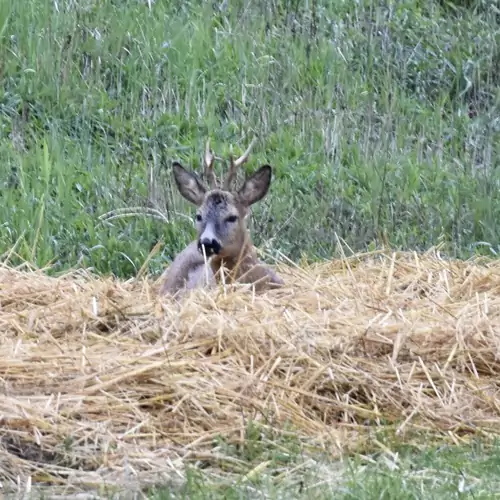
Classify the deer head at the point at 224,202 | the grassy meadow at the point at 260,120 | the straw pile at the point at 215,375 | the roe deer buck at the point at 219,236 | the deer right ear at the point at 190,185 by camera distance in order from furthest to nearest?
1. the grassy meadow at the point at 260,120
2. the deer right ear at the point at 190,185
3. the deer head at the point at 224,202
4. the roe deer buck at the point at 219,236
5. the straw pile at the point at 215,375

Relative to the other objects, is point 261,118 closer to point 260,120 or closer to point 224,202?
point 260,120

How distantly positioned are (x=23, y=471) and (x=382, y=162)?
22.2 feet

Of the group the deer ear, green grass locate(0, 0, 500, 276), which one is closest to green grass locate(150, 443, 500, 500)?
the deer ear

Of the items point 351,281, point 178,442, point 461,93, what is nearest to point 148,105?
point 461,93

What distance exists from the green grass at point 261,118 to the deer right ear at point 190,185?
0.55 metres

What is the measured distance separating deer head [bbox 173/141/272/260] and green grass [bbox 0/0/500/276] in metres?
0.62

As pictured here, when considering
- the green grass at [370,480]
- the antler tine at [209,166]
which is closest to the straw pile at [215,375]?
the green grass at [370,480]

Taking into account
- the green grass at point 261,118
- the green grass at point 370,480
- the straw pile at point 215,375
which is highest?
the green grass at point 370,480

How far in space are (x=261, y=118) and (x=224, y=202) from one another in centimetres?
301

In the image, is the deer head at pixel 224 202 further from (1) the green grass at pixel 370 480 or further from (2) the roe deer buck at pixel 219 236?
(1) the green grass at pixel 370 480

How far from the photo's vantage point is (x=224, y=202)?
9398mm

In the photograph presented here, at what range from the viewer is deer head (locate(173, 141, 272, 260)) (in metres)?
9.18

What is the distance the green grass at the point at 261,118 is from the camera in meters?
10.4

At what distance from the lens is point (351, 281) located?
8.16 metres
